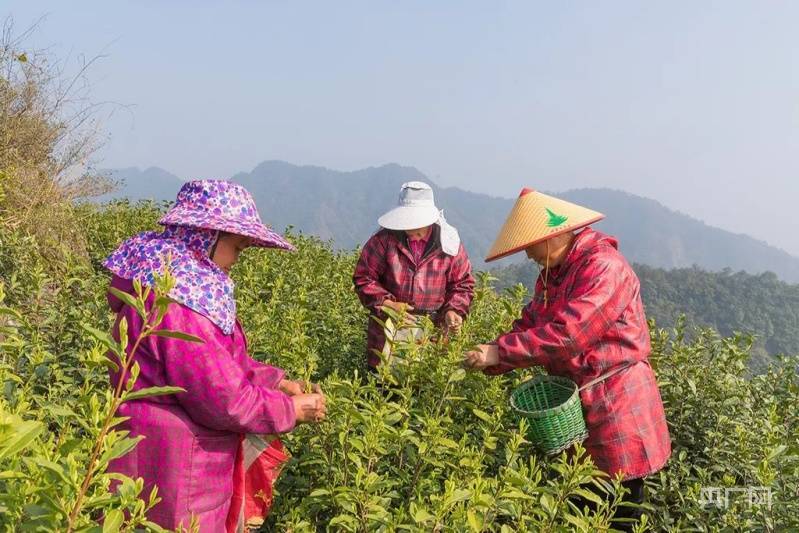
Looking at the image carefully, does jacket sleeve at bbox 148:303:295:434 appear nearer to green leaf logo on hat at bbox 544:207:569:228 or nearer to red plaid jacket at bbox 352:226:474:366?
green leaf logo on hat at bbox 544:207:569:228

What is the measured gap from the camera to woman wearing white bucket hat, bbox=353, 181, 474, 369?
3.93m

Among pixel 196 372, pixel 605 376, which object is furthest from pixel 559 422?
pixel 196 372

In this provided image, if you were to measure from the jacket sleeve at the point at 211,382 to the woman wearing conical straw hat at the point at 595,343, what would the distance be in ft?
3.46

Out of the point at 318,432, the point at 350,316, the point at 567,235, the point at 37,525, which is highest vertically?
the point at 567,235

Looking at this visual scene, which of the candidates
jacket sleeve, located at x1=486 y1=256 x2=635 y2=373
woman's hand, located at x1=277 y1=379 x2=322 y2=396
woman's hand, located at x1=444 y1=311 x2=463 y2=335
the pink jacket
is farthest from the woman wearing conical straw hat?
the pink jacket

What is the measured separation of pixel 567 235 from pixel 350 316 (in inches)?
126

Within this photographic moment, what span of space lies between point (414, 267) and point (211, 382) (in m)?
2.23

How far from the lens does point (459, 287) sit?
4.11 metres

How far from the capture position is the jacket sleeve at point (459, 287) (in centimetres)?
402

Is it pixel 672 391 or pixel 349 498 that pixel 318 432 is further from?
pixel 672 391

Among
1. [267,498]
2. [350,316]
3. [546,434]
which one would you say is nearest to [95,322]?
[267,498]

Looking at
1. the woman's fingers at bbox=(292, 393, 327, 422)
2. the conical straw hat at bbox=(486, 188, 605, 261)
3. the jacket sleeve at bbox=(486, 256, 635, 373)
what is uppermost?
the conical straw hat at bbox=(486, 188, 605, 261)

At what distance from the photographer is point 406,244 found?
398 cm

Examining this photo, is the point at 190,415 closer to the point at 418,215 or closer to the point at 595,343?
the point at 595,343
